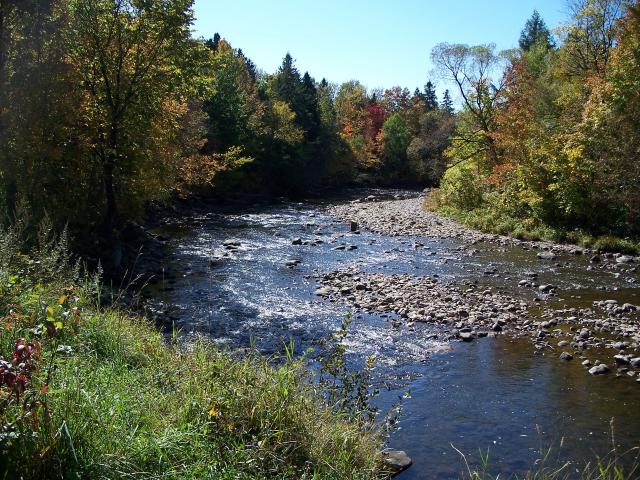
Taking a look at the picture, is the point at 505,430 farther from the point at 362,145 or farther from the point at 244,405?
the point at 362,145

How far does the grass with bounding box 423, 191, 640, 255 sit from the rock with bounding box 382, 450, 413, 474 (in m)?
16.4

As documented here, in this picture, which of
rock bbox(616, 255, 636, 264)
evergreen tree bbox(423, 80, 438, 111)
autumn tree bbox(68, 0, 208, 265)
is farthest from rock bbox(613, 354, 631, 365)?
evergreen tree bbox(423, 80, 438, 111)

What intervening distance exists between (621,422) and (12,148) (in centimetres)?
1655

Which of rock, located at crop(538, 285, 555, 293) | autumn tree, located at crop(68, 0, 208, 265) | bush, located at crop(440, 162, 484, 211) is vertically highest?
autumn tree, located at crop(68, 0, 208, 265)

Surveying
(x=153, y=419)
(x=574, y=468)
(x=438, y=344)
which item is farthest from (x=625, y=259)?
(x=153, y=419)

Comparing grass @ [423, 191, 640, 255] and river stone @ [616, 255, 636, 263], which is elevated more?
grass @ [423, 191, 640, 255]

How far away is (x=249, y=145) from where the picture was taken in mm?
44062

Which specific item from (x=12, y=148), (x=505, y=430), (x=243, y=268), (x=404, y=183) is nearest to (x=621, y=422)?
(x=505, y=430)

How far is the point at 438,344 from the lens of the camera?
10.7m

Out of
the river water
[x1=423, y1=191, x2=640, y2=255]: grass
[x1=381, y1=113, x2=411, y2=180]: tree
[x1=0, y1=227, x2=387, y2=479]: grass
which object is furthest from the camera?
[x1=381, y1=113, x2=411, y2=180]: tree

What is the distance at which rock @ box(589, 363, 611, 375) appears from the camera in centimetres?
902

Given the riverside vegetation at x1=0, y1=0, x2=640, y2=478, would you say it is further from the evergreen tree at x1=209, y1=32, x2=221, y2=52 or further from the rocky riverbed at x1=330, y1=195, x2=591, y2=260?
the evergreen tree at x1=209, y1=32, x2=221, y2=52

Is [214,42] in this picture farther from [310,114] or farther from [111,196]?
[111,196]

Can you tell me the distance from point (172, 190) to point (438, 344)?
18979 mm
